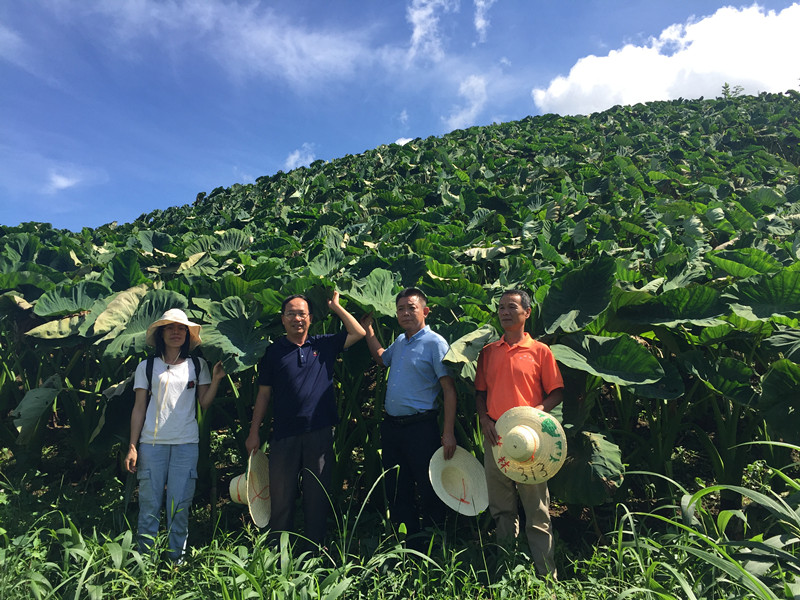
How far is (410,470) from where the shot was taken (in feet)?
8.71

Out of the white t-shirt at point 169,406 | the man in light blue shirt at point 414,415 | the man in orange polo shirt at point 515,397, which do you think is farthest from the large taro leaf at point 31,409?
the man in orange polo shirt at point 515,397

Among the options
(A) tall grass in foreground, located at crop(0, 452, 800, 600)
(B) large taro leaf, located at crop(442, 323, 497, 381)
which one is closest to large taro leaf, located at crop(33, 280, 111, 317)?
(A) tall grass in foreground, located at crop(0, 452, 800, 600)

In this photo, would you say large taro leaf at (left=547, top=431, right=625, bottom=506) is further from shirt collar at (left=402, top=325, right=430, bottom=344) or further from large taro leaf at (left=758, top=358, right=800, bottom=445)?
shirt collar at (left=402, top=325, right=430, bottom=344)

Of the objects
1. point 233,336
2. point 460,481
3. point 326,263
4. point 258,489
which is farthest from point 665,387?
point 326,263

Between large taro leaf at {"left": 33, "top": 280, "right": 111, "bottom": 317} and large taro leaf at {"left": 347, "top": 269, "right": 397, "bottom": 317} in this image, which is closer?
large taro leaf at {"left": 347, "top": 269, "right": 397, "bottom": 317}

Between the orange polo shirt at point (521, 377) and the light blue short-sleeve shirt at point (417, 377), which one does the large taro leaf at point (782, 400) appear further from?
the light blue short-sleeve shirt at point (417, 377)

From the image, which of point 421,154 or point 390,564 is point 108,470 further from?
point 421,154

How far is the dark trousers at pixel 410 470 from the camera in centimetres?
259

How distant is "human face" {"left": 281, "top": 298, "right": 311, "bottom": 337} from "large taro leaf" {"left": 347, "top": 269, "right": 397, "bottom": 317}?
0.28 metres

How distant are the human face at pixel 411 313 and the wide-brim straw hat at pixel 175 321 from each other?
120 cm

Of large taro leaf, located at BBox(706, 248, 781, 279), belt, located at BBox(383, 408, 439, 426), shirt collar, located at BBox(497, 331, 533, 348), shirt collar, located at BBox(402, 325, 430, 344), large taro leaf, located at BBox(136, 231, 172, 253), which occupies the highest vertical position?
large taro leaf, located at BBox(136, 231, 172, 253)

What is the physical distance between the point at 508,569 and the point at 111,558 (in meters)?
1.83

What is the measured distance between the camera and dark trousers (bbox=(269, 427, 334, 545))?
263 cm

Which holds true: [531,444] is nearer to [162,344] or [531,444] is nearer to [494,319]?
[494,319]
